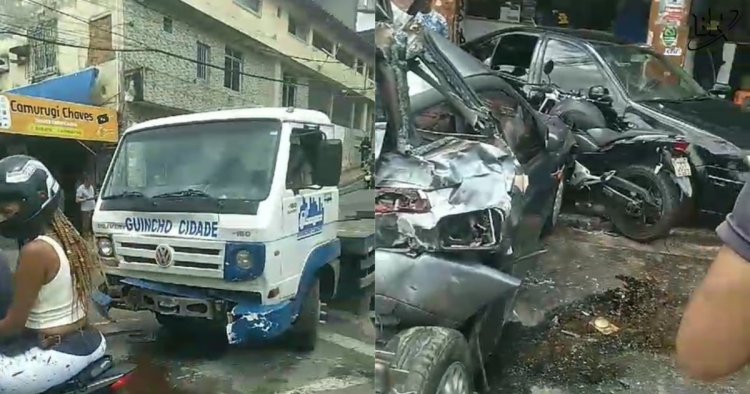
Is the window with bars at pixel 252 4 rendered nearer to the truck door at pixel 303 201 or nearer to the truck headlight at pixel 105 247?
the truck door at pixel 303 201

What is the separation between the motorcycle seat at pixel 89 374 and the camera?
1.29 meters

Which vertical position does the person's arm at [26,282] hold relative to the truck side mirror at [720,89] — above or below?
below

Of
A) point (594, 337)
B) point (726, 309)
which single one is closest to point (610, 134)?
point (594, 337)

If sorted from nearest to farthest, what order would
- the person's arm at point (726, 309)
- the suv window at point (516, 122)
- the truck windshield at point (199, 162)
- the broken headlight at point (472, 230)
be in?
the person's arm at point (726, 309) < the truck windshield at point (199, 162) < the broken headlight at point (472, 230) < the suv window at point (516, 122)

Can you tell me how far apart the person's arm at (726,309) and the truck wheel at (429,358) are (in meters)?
0.41

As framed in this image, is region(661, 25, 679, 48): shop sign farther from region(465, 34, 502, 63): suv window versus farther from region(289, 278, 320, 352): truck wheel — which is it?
region(289, 278, 320, 352): truck wheel

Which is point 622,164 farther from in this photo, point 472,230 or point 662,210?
point 472,230

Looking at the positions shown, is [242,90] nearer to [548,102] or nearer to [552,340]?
[548,102]

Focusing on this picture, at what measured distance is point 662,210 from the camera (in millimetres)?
1500

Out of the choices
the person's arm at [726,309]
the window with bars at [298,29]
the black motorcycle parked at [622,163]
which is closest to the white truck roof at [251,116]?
the window with bars at [298,29]

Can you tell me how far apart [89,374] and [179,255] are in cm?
34

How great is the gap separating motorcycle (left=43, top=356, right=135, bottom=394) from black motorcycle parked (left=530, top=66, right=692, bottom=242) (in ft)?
3.15

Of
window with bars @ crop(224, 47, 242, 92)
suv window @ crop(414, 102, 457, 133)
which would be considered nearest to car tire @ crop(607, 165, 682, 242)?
suv window @ crop(414, 102, 457, 133)

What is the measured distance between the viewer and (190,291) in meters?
1.19
